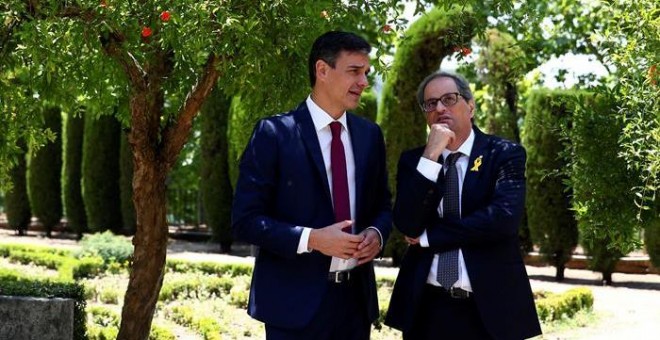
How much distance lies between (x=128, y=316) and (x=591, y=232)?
2.98 meters

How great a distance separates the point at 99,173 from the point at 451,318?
54.5 feet

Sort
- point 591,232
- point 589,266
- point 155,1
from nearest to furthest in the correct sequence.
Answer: point 155,1
point 591,232
point 589,266

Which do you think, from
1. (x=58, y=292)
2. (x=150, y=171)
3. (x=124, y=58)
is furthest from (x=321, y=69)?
(x=58, y=292)

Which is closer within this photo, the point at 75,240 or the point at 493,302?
the point at 493,302

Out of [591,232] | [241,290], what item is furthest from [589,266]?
[591,232]

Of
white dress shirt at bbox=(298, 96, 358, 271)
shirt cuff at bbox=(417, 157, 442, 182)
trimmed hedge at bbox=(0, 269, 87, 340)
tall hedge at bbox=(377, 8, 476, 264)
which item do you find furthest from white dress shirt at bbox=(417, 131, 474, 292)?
tall hedge at bbox=(377, 8, 476, 264)

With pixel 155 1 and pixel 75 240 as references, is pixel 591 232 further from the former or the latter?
pixel 75 240

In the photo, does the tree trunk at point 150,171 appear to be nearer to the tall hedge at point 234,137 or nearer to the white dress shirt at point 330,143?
the white dress shirt at point 330,143

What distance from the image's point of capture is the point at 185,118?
5.42 metres

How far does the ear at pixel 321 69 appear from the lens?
3.09 meters

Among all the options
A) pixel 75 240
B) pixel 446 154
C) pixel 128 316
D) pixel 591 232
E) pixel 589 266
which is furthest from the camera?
pixel 75 240

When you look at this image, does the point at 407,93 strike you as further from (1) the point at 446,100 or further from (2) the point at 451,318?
(2) the point at 451,318

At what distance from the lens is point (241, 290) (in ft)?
32.3

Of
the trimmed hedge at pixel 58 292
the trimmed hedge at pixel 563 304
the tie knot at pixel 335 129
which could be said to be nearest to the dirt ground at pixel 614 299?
the trimmed hedge at pixel 563 304
